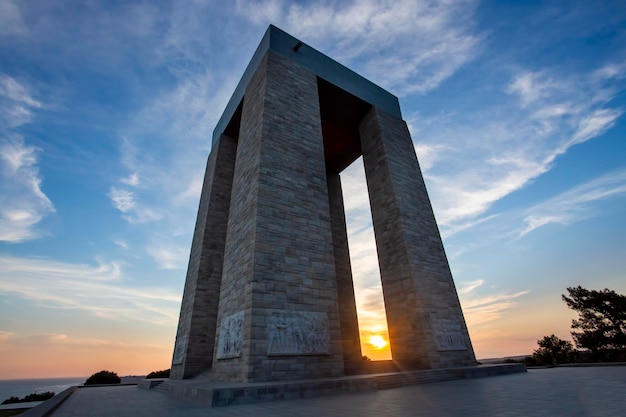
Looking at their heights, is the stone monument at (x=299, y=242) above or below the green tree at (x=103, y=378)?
above

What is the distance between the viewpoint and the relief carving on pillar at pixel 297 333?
26.5 ft

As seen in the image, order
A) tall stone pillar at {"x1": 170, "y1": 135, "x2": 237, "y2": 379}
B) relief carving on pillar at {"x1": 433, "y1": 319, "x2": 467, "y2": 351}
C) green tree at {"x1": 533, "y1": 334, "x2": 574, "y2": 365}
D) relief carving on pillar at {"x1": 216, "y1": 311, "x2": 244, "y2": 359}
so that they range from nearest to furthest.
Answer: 1. relief carving on pillar at {"x1": 216, "y1": 311, "x2": 244, "y2": 359}
2. relief carving on pillar at {"x1": 433, "y1": 319, "x2": 467, "y2": 351}
3. tall stone pillar at {"x1": 170, "y1": 135, "x2": 237, "y2": 379}
4. green tree at {"x1": 533, "y1": 334, "x2": 574, "y2": 365}

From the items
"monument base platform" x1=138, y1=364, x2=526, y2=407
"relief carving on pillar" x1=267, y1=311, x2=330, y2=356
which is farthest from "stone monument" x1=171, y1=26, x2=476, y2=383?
"monument base platform" x1=138, y1=364, x2=526, y2=407

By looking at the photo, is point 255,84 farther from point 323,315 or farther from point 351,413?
point 351,413

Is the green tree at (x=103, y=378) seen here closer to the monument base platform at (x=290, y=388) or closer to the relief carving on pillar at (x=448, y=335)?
the monument base platform at (x=290, y=388)

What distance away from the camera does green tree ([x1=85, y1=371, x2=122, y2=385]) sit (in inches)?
585

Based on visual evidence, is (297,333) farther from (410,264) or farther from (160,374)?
(160,374)

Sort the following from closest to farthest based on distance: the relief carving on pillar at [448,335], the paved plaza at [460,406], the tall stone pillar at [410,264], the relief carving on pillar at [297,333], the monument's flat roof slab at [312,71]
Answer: the paved plaza at [460,406]
the relief carving on pillar at [297,333]
the relief carving on pillar at [448,335]
the tall stone pillar at [410,264]
the monument's flat roof slab at [312,71]

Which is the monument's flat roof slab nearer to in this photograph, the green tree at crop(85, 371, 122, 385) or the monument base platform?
the monument base platform

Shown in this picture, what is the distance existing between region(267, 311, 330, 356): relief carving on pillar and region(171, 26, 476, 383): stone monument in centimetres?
3

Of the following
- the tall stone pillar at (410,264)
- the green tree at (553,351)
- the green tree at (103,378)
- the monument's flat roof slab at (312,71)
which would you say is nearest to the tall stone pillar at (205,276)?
the monument's flat roof slab at (312,71)

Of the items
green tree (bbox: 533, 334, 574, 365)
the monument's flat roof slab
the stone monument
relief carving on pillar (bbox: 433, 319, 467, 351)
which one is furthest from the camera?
green tree (bbox: 533, 334, 574, 365)

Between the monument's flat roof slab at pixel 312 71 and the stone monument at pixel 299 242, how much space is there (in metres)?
0.08

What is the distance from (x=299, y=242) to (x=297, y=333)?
2.75 m
